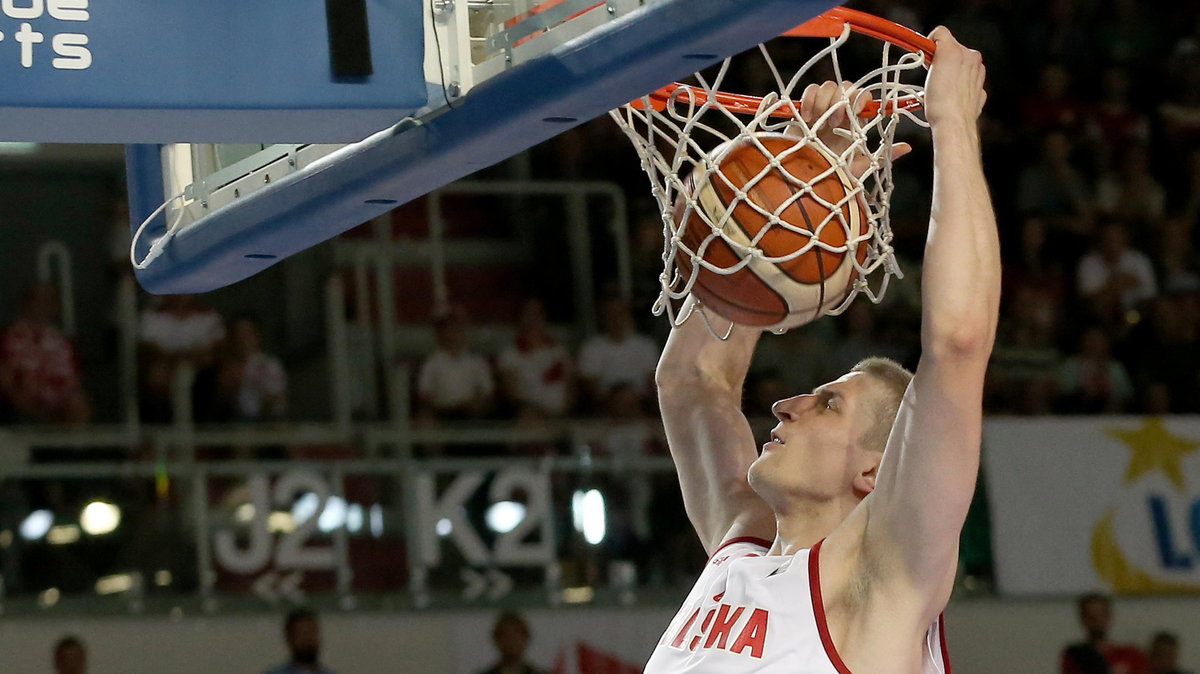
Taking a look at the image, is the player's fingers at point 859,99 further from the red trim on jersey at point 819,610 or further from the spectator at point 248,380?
the spectator at point 248,380

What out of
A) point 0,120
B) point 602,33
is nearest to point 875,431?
point 602,33

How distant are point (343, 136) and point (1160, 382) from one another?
692 centimetres

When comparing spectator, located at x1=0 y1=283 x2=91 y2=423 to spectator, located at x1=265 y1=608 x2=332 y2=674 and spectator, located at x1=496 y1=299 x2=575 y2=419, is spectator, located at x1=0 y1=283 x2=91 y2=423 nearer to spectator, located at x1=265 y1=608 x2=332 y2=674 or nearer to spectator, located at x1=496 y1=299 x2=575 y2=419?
spectator, located at x1=265 y1=608 x2=332 y2=674

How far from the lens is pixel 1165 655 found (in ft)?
26.7

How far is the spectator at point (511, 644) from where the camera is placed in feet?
23.8

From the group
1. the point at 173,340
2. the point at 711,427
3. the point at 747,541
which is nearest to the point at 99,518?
the point at 173,340

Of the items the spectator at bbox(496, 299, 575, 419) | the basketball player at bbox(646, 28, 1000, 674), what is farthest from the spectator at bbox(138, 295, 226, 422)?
the basketball player at bbox(646, 28, 1000, 674)

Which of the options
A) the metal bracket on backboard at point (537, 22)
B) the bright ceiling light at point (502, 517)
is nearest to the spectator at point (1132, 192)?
the bright ceiling light at point (502, 517)

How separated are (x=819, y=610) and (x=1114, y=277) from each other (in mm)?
6929

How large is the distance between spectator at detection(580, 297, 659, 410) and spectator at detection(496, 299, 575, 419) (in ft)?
0.34

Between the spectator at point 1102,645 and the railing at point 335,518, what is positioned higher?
the railing at point 335,518

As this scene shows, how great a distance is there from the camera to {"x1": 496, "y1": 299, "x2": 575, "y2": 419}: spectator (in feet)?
27.1

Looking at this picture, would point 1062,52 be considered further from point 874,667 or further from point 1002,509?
point 874,667

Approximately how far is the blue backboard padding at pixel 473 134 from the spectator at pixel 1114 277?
6.88 m
